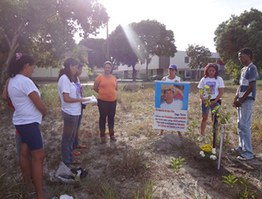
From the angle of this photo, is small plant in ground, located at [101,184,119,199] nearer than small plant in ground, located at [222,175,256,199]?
Yes

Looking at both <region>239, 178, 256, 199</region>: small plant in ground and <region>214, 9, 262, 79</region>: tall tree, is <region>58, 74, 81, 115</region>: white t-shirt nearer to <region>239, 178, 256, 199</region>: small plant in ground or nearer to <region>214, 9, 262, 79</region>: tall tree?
<region>239, 178, 256, 199</region>: small plant in ground

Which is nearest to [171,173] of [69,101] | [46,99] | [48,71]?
[69,101]

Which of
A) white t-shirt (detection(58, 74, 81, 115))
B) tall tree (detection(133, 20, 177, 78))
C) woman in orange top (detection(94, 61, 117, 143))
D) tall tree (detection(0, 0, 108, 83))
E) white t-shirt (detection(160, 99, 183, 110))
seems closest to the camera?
white t-shirt (detection(58, 74, 81, 115))

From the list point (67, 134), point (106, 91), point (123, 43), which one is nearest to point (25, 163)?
point (67, 134)

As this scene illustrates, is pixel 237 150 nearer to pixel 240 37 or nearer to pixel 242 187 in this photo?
pixel 242 187

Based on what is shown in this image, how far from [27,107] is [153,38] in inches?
1661

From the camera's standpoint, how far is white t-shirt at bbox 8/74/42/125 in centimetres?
315

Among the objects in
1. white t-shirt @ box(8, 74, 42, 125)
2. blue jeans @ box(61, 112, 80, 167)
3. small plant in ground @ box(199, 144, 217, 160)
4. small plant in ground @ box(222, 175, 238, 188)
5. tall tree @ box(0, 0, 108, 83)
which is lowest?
small plant in ground @ box(222, 175, 238, 188)

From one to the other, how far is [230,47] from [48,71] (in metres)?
24.8

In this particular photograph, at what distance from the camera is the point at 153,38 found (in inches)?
1732

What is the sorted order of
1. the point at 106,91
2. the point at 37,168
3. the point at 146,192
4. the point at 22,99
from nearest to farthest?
the point at 22,99, the point at 37,168, the point at 146,192, the point at 106,91

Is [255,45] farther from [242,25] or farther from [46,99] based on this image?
[46,99]

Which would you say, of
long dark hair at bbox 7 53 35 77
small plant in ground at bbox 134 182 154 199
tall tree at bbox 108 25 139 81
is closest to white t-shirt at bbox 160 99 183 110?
small plant in ground at bbox 134 182 154 199

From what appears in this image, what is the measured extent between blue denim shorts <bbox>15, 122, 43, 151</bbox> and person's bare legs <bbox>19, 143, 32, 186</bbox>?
0.17m
